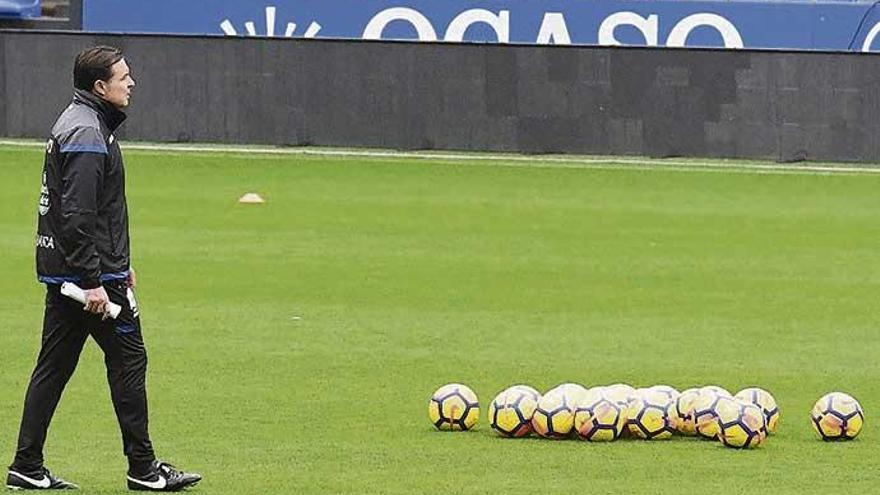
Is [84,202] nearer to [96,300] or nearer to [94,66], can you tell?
[96,300]

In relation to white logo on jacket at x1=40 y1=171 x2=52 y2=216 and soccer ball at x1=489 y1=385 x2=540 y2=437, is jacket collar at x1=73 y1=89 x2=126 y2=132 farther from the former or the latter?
soccer ball at x1=489 y1=385 x2=540 y2=437

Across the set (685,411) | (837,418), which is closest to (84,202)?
(685,411)

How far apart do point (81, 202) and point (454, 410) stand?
318 centimetres

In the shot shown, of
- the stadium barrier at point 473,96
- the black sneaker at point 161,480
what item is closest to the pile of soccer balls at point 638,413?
the black sneaker at point 161,480

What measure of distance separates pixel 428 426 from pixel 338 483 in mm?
1776

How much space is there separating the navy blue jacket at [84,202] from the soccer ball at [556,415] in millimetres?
2848

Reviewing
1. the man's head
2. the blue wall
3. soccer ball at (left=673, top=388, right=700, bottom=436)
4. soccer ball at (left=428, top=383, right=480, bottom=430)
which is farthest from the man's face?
the blue wall

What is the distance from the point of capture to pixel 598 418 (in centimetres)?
1128

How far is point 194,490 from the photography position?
987 centimetres

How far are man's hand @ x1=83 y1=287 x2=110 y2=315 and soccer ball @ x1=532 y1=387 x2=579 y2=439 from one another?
299 centimetres

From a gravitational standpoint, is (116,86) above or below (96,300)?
above

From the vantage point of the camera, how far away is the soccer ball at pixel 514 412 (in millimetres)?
11391

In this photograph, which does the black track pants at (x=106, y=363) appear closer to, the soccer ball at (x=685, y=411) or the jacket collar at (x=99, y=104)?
the jacket collar at (x=99, y=104)

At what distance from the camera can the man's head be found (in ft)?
30.8
